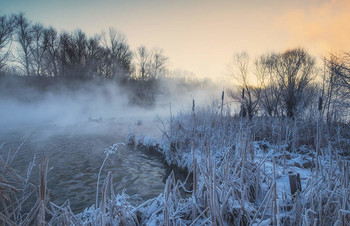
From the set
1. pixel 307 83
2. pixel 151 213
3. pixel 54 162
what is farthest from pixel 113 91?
pixel 151 213

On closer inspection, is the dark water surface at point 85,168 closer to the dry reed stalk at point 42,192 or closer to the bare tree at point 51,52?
the dry reed stalk at point 42,192

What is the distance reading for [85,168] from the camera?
4.64 m

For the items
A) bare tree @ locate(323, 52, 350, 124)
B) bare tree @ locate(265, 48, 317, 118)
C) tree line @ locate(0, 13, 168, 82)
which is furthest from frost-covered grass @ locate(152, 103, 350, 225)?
tree line @ locate(0, 13, 168, 82)

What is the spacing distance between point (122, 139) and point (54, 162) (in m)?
3.01

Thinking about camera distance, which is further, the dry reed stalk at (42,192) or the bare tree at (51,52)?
the bare tree at (51,52)

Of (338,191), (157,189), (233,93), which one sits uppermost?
(233,93)

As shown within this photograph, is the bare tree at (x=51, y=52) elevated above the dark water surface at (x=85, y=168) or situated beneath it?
elevated above

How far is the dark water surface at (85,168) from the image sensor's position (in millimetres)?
3517

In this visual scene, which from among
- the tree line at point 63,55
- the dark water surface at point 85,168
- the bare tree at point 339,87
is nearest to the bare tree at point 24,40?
the tree line at point 63,55

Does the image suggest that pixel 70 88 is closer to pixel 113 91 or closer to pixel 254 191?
pixel 113 91

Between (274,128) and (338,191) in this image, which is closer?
(338,191)

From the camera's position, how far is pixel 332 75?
7141mm

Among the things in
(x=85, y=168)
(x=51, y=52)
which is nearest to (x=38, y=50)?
(x=51, y=52)

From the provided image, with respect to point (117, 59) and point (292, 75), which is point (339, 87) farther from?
point (117, 59)
